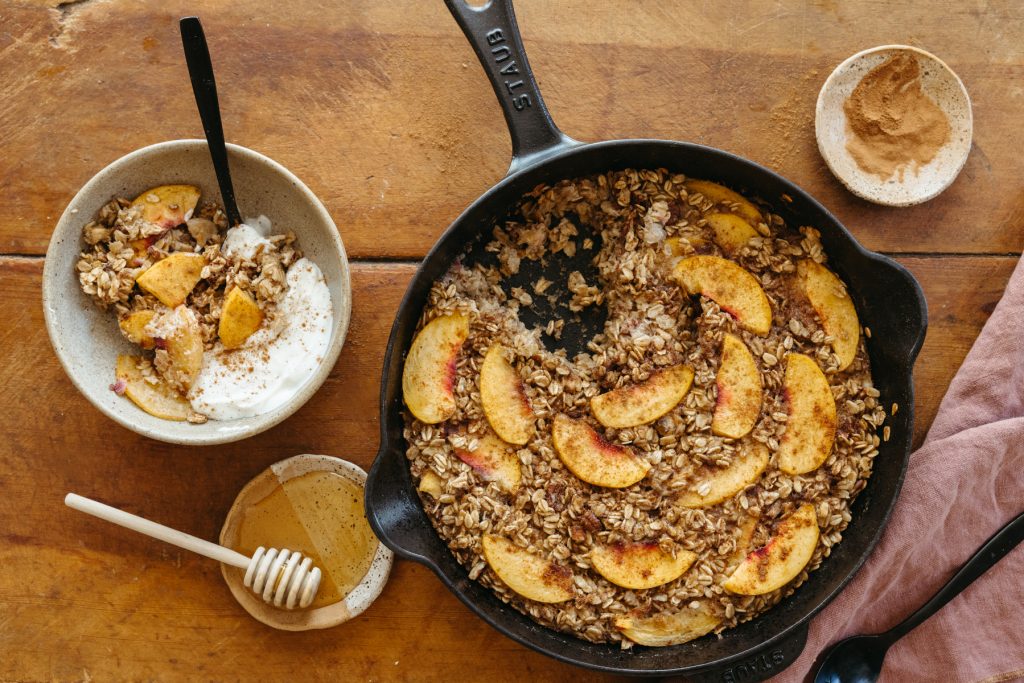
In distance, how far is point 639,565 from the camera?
2082 mm

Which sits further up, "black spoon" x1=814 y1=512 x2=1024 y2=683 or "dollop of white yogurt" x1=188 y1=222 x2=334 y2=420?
"dollop of white yogurt" x1=188 y1=222 x2=334 y2=420

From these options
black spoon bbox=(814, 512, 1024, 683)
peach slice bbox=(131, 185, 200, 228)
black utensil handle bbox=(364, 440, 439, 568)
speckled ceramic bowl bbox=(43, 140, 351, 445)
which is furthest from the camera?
black spoon bbox=(814, 512, 1024, 683)

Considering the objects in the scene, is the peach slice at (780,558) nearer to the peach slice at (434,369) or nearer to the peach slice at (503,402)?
the peach slice at (503,402)

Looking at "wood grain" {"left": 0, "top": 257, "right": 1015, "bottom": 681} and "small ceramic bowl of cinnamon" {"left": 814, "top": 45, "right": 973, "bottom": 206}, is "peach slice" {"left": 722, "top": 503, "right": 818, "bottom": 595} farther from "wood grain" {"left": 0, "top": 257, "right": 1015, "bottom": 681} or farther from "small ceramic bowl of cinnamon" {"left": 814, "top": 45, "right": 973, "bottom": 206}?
"small ceramic bowl of cinnamon" {"left": 814, "top": 45, "right": 973, "bottom": 206}

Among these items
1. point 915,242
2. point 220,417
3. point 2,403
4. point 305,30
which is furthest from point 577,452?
point 2,403

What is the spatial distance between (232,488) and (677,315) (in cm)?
133

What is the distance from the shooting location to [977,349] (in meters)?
2.29

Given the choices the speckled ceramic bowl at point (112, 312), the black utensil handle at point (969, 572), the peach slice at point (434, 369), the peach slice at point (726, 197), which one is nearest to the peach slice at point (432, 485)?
the peach slice at point (434, 369)

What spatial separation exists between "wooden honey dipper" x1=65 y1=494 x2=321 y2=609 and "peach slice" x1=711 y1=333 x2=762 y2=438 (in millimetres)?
1161

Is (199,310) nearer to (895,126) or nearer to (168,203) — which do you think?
(168,203)

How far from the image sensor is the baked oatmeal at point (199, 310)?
2053 mm

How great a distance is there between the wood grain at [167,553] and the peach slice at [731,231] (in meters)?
0.56

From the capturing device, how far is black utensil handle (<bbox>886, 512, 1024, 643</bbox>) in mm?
2211

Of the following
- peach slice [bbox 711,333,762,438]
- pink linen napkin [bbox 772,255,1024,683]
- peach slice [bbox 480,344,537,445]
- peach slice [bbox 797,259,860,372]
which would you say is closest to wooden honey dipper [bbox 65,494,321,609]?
peach slice [bbox 480,344,537,445]
